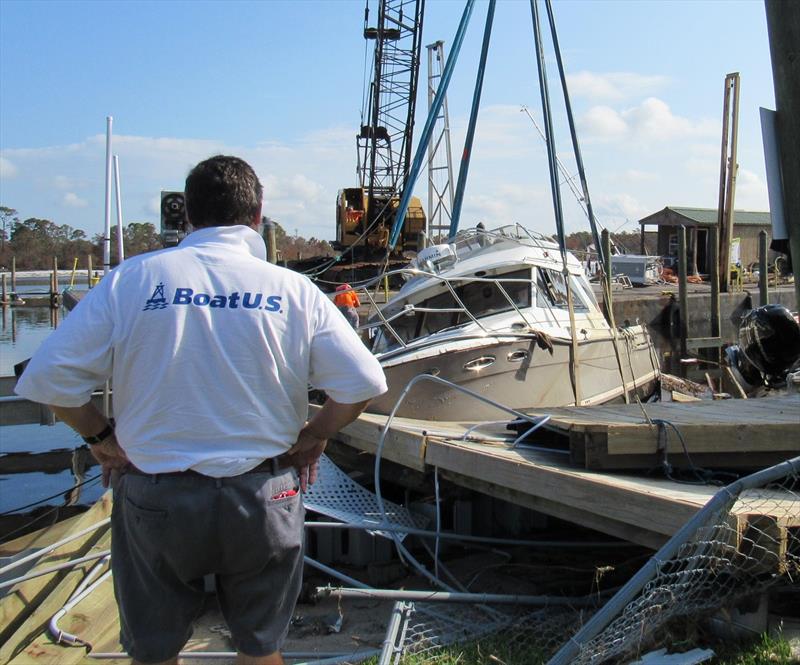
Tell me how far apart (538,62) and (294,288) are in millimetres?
8021

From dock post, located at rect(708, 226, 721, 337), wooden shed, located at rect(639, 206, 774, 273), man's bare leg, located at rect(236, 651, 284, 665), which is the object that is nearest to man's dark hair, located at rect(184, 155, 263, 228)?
man's bare leg, located at rect(236, 651, 284, 665)

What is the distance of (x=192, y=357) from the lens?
217 centimetres

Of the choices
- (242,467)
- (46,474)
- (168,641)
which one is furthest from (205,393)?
(46,474)

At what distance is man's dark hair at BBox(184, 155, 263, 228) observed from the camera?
237cm

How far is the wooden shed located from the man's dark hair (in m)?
32.0

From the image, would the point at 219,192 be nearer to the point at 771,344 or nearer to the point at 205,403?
the point at 205,403

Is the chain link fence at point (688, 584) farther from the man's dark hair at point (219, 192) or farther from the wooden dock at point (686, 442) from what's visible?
the man's dark hair at point (219, 192)

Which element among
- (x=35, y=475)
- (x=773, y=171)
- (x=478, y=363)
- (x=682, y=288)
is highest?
(x=773, y=171)

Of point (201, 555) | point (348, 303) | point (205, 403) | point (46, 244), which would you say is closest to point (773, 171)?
Result: point (205, 403)

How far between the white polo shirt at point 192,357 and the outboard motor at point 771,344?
733cm

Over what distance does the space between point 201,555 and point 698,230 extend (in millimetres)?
34460

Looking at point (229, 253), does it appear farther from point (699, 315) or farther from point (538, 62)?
point (699, 315)

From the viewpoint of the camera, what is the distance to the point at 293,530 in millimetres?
2285

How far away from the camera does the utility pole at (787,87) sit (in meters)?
3.13
